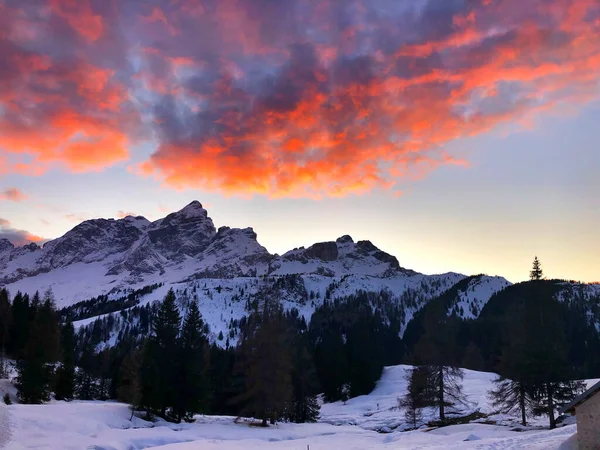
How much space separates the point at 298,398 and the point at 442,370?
21407mm

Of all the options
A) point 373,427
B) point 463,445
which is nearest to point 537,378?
point 463,445

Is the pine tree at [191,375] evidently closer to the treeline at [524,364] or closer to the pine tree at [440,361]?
the treeline at [524,364]

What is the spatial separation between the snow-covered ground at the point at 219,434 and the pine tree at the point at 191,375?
2237 mm

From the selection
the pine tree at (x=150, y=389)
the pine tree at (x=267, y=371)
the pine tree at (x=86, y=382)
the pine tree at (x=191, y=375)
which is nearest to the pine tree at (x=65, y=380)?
the pine tree at (x=86, y=382)

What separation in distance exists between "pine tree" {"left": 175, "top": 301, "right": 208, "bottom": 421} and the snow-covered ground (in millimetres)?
2237

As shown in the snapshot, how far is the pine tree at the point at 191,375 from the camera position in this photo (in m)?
51.5

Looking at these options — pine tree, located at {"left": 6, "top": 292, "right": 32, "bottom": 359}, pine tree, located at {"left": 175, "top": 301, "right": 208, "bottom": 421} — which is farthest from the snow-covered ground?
pine tree, located at {"left": 6, "top": 292, "right": 32, "bottom": 359}

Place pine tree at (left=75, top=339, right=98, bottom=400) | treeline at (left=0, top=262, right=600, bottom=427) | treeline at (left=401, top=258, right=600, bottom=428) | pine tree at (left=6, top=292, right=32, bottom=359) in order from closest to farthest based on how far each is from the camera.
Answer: treeline at (left=401, top=258, right=600, bottom=428)
treeline at (left=0, top=262, right=600, bottom=427)
pine tree at (left=6, top=292, right=32, bottom=359)
pine tree at (left=75, top=339, right=98, bottom=400)

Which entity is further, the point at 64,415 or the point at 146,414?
the point at 146,414

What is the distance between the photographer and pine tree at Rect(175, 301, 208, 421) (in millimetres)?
51469

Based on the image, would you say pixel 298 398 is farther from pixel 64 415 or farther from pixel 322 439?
pixel 64 415

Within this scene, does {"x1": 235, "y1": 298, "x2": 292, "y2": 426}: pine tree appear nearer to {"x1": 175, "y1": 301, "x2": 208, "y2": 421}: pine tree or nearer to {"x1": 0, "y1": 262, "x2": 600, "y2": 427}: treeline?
{"x1": 0, "y1": 262, "x2": 600, "y2": 427}: treeline

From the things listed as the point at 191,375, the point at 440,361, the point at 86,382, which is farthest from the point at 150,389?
the point at 86,382

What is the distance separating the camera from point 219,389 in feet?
263
